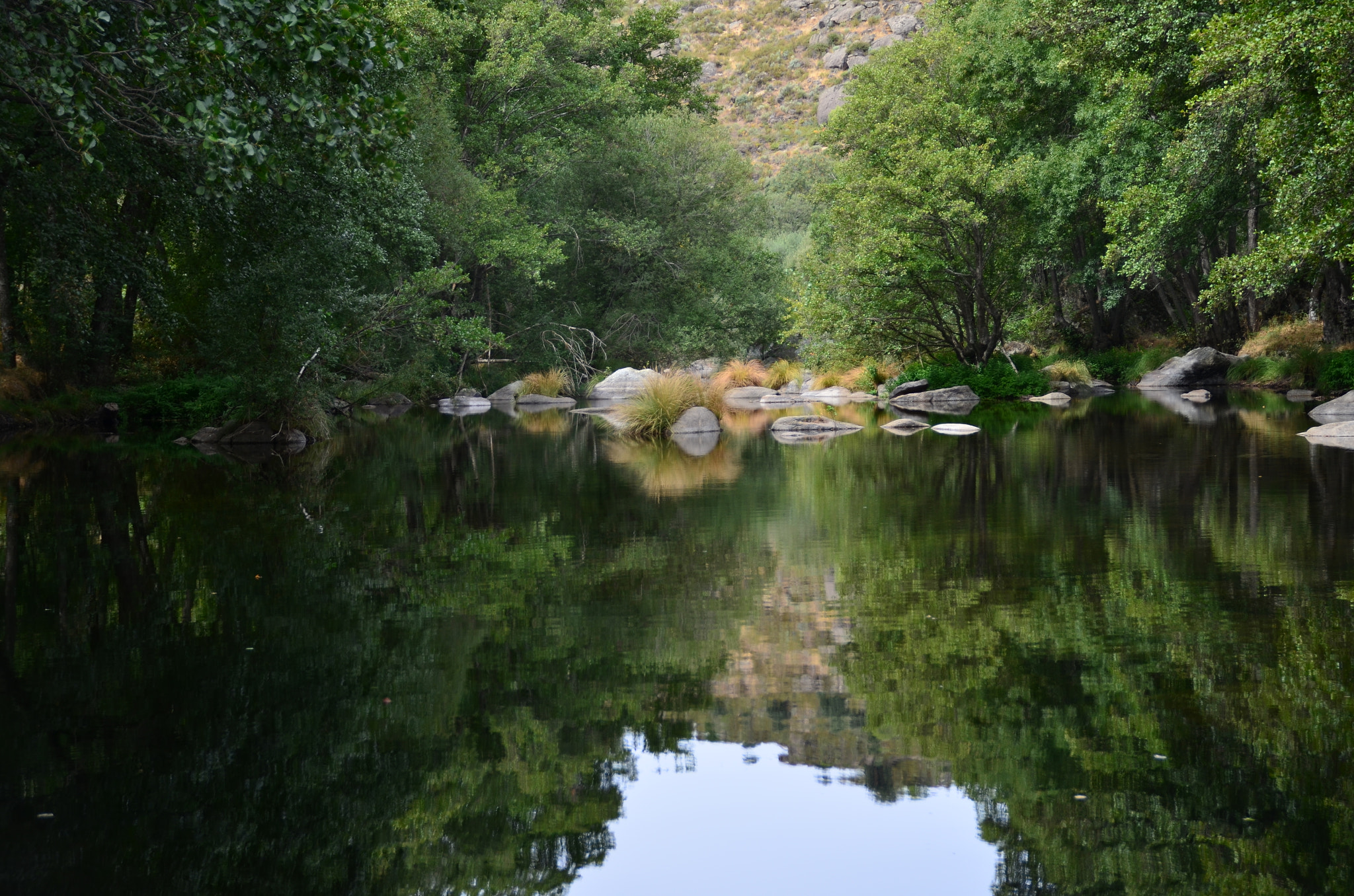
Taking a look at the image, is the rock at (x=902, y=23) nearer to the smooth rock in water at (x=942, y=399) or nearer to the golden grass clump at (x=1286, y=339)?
the golden grass clump at (x=1286, y=339)

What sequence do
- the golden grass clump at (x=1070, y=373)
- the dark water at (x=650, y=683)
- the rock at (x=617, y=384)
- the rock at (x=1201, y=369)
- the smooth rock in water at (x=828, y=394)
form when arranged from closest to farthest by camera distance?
1. the dark water at (x=650, y=683)
2. the rock at (x=1201, y=369)
3. the smooth rock in water at (x=828, y=394)
4. the golden grass clump at (x=1070, y=373)
5. the rock at (x=617, y=384)

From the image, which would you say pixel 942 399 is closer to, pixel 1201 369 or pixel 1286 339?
pixel 1201 369

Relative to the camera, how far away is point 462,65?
30.8 metres

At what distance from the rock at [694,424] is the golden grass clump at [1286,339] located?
14.9 meters

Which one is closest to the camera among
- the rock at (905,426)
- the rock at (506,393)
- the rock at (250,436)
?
the rock at (905,426)

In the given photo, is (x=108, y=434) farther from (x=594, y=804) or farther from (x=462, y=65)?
(x=594, y=804)

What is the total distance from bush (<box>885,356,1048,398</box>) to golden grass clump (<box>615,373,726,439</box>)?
8823mm

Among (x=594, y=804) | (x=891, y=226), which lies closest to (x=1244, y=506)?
(x=594, y=804)

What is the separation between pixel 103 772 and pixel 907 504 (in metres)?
6.44

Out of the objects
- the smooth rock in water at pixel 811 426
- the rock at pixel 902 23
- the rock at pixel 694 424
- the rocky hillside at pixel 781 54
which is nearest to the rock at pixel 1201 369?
the smooth rock in water at pixel 811 426

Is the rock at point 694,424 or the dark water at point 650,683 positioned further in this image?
the rock at point 694,424

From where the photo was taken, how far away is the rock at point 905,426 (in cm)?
1669

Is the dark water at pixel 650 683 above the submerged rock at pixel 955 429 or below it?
below

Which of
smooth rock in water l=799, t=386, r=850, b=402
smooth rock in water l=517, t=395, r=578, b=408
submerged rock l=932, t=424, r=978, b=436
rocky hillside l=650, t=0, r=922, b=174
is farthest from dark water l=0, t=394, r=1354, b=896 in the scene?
rocky hillside l=650, t=0, r=922, b=174
